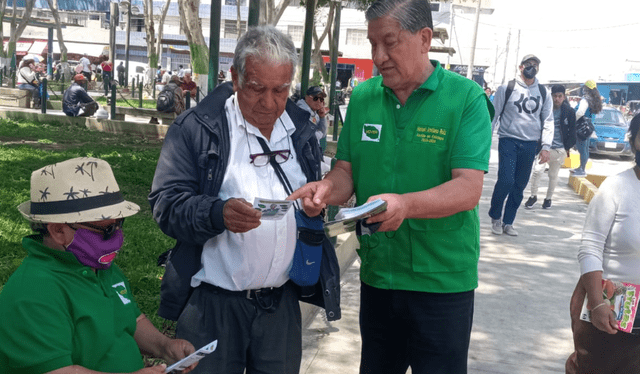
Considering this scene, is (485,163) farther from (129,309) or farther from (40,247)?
(40,247)

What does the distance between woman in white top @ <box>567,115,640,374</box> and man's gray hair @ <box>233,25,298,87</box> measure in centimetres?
161

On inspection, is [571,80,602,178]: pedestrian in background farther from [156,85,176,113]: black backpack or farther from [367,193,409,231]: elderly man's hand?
[367,193,409,231]: elderly man's hand

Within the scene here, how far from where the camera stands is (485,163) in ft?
9.20

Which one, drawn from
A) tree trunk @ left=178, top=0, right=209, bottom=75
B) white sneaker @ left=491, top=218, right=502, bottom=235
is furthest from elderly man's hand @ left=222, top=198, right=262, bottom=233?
tree trunk @ left=178, top=0, right=209, bottom=75

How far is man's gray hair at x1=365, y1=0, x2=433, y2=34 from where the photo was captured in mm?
2756

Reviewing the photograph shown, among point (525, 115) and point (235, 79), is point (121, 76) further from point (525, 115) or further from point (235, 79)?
point (235, 79)

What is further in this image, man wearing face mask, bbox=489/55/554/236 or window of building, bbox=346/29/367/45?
window of building, bbox=346/29/367/45

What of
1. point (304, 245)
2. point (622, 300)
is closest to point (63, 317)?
point (304, 245)

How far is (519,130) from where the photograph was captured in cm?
875

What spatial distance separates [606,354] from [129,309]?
2.14 m

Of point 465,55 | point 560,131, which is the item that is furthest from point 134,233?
point 465,55

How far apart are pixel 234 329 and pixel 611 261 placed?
175cm

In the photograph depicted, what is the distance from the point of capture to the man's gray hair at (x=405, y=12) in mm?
2756

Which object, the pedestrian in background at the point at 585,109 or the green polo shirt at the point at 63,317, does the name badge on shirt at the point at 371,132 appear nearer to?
the green polo shirt at the point at 63,317
